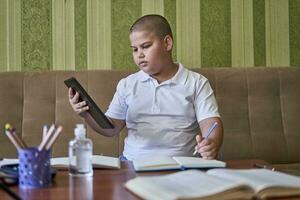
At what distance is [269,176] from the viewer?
1057 millimetres

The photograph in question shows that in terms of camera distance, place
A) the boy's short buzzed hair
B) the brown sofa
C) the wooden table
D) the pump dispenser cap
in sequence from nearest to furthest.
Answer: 1. the wooden table
2. the pump dispenser cap
3. the boy's short buzzed hair
4. the brown sofa

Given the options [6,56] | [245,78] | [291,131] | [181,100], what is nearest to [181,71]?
[181,100]

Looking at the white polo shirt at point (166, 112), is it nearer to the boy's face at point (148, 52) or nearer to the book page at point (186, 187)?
the boy's face at point (148, 52)

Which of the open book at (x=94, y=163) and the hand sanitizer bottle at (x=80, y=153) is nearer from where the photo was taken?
the hand sanitizer bottle at (x=80, y=153)

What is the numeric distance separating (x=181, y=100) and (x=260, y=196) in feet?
3.18

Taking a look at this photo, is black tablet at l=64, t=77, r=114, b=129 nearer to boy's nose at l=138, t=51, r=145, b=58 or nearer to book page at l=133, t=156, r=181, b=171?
book page at l=133, t=156, r=181, b=171

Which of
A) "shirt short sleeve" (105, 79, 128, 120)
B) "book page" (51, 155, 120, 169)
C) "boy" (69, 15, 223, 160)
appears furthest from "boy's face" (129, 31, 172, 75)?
"book page" (51, 155, 120, 169)

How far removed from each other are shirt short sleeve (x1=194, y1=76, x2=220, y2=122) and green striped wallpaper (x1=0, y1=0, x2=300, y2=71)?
0.68m

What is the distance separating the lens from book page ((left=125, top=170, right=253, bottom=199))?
2.84 feet

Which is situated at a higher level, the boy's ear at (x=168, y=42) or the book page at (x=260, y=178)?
the boy's ear at (x=168, y=42)

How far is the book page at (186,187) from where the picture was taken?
0.87 metres

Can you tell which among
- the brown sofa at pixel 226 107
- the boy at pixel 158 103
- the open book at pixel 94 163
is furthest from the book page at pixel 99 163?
the brown sofa at pixel 226 107

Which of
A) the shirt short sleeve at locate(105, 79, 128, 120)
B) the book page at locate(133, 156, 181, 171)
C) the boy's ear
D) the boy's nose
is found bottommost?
the book page at locate(133, 156, 181, 171)

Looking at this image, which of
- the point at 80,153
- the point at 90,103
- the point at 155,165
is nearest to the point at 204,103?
the point at 90,103
